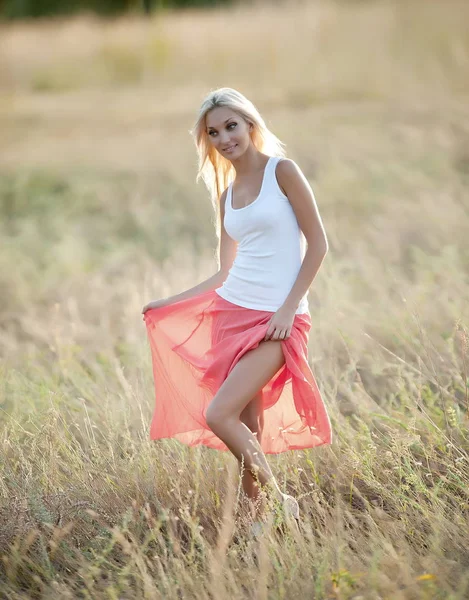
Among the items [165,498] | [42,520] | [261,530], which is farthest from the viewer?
[165,498]

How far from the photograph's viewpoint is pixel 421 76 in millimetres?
12500

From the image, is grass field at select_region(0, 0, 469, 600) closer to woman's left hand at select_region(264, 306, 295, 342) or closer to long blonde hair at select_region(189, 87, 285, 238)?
woman's left hand at select_region(264, 306, 295, 342)

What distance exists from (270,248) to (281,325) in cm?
33

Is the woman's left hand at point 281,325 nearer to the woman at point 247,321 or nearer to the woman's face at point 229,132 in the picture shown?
the woman at point 247,321

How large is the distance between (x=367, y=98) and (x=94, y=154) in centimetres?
458

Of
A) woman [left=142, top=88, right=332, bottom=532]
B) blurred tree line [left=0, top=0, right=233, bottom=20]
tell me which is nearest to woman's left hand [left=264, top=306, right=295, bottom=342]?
woman [left=142, top=88, right=332, bottom=532]

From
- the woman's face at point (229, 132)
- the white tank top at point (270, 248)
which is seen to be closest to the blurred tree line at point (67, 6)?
the woman's face at point (229, 132)

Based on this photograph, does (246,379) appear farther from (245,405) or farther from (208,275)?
(208,275)

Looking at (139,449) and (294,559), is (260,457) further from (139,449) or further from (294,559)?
(139,449)

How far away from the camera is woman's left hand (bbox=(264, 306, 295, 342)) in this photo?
285cm

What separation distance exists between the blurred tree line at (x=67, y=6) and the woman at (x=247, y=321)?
66.6 ft

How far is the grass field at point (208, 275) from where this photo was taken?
9.02ft

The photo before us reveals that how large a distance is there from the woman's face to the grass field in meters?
1.18

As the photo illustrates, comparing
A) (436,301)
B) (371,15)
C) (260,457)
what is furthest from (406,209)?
(371,15)
